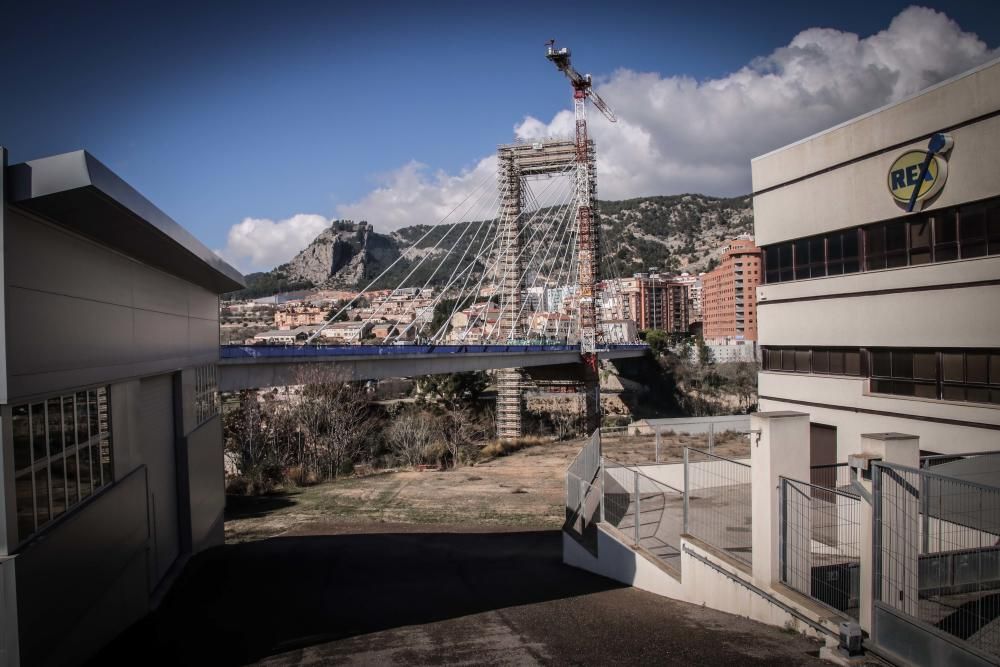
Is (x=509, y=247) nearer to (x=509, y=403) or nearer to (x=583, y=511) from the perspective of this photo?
(x=509, y=403)

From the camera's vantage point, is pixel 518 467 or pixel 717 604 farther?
pixel 518 467

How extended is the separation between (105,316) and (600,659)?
587 cm

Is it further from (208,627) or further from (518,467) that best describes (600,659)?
(518,467)

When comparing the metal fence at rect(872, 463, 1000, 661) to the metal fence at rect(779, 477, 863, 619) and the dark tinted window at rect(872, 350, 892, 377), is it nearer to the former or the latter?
the metal fence at rect(779, 477, 863, 619)

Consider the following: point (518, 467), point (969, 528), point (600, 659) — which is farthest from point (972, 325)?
point (518, 467)

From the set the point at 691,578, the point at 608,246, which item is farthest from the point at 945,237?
the point at 608,246

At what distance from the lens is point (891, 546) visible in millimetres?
5711

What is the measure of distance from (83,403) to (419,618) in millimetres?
4447

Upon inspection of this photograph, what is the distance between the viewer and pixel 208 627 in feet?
24.7

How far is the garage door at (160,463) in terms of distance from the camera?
336 inches

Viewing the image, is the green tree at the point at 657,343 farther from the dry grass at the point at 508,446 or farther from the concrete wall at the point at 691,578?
the concrete wall at the point at 691,578

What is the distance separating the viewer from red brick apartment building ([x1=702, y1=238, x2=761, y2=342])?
8875 cm

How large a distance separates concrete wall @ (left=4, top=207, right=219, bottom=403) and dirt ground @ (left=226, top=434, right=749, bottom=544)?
7464mm

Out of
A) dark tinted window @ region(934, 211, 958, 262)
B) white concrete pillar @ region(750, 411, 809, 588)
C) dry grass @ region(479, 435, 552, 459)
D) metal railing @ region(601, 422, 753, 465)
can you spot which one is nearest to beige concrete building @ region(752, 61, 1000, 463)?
dark tinted window @ region(934, 211, 958, 262)
